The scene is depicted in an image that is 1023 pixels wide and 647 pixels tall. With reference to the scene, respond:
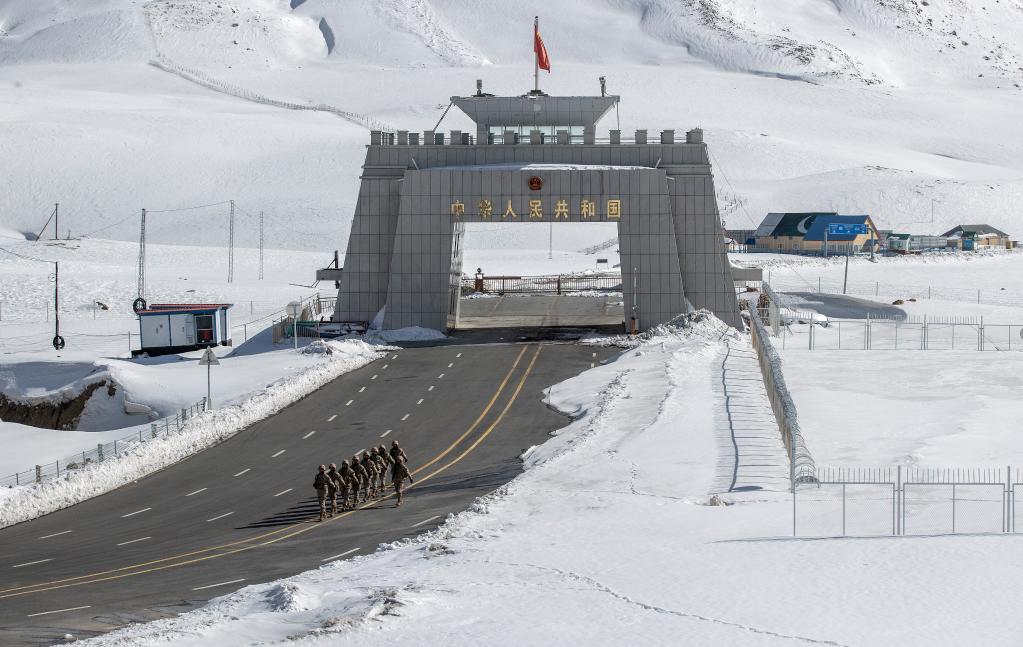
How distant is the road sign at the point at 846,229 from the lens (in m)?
163

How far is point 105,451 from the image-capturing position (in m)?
48.2

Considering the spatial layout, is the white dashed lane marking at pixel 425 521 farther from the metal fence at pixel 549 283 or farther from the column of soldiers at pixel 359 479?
the metal fence at pixel 549 283

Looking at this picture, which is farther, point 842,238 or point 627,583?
point 842,238

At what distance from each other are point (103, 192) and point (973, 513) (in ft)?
516

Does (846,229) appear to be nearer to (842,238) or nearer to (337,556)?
(842,238)

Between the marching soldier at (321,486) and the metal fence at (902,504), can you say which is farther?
the marching soldier at (321,486)

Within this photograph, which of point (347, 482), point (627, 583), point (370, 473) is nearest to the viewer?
point (627, 583)

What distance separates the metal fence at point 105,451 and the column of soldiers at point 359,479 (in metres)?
7.94

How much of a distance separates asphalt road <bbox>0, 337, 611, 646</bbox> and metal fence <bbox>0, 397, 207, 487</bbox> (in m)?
1.54

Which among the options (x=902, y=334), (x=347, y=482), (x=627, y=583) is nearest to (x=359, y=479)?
(x=347, y=482)

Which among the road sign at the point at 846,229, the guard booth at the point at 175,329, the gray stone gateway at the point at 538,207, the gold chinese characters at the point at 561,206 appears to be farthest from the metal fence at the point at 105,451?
the road sign at the point at 846,229

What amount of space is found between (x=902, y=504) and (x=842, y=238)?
430ft

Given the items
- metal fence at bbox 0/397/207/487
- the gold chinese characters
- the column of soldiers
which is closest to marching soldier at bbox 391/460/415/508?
the column of soldiers

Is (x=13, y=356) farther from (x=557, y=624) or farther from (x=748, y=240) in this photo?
(x=748, y=240)
